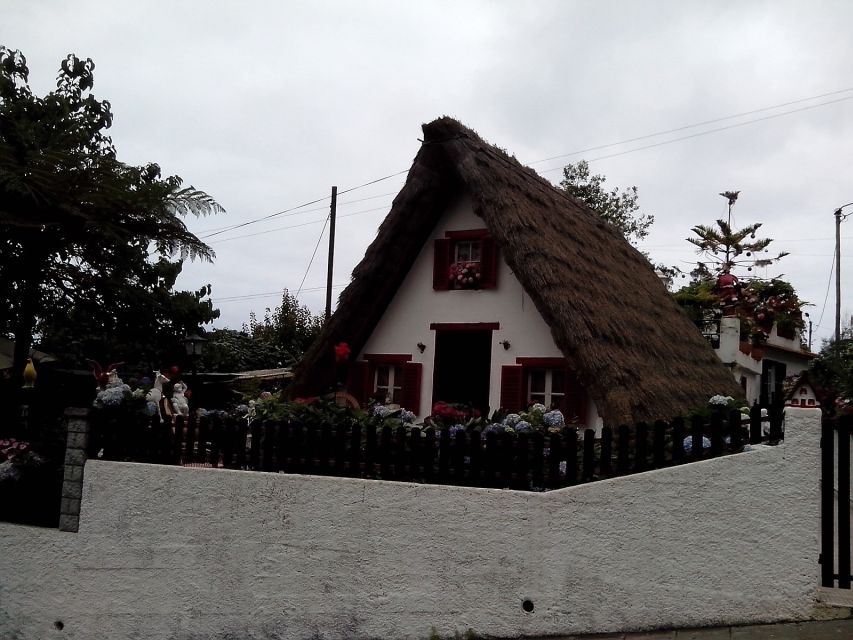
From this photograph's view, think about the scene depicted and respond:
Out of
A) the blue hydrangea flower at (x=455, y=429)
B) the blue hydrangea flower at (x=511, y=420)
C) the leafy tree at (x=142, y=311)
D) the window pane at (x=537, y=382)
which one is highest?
the leafy tree at (x=142, y=311)

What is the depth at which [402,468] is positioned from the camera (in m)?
6.74

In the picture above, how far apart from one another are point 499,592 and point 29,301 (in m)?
7.37

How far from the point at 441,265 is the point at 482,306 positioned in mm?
942

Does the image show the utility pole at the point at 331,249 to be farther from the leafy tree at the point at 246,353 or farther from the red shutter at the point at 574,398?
the red shutter at the point at 574,398

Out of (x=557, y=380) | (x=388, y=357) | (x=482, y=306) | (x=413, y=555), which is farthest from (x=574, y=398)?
(x=413, y=555)

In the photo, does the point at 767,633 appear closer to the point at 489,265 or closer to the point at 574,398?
the point at 574,398

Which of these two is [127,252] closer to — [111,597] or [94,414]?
[94,414]

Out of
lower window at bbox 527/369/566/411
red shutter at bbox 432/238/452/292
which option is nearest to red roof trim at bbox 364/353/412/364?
red shutter at bbox 432/238/452/292

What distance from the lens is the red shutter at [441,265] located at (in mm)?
12062

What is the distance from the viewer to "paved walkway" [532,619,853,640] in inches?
200

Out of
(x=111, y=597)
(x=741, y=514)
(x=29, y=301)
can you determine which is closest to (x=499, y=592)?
(x=741, y=514)

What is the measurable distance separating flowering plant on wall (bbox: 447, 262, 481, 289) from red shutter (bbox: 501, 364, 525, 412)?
53.5 inches

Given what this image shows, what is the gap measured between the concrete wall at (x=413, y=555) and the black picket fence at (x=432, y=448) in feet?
0.79

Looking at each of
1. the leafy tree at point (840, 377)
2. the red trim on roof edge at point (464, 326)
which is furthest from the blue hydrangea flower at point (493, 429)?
the leafy tree at point (840, 377)
